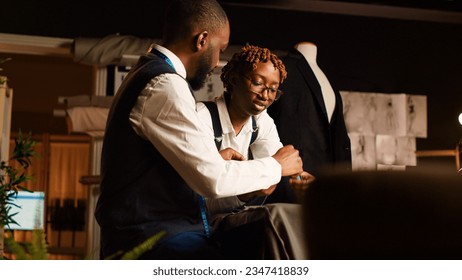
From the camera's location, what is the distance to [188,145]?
142 centimetres

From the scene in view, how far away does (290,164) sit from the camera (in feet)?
4.91

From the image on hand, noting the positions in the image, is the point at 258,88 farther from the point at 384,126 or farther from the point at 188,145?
the point at 384,126

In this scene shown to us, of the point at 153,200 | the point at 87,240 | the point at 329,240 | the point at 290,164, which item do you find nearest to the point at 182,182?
the point at 153,200

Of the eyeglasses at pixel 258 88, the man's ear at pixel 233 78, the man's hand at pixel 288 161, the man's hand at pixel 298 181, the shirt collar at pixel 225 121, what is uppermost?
the man's ear at pixel 233 78

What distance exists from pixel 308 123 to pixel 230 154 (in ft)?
2.63

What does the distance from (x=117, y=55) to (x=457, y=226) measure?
7.95ft

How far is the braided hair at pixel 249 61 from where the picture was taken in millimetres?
1734

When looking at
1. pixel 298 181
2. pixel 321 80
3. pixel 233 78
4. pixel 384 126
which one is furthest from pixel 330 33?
pixel 298 181

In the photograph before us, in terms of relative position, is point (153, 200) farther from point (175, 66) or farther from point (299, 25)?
point (299, 25)

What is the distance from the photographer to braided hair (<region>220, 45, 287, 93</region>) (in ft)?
5.69

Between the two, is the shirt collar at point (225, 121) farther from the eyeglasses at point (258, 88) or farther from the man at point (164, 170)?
the man at point (164, 170)

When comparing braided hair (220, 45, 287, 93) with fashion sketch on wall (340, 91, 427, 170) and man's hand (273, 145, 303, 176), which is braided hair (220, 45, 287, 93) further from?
fashion sketch on wall (340, 91, 427, 170)

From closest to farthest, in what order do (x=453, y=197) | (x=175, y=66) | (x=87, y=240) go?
(x=453, y=197)
(x=175, y=66)
(x=87, y=240)

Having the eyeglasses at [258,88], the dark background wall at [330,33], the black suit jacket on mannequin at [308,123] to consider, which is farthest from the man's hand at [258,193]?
the dark background wall at [330,33]
